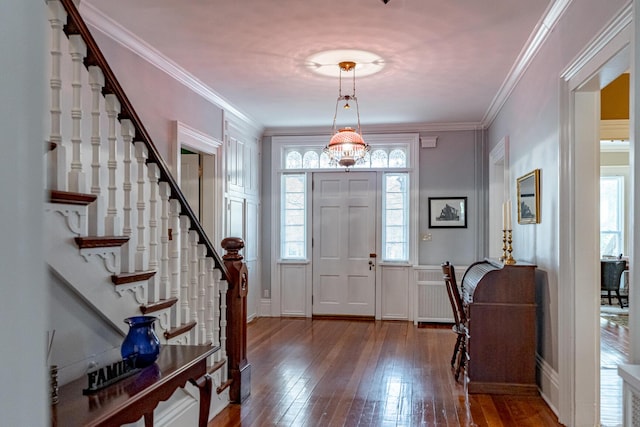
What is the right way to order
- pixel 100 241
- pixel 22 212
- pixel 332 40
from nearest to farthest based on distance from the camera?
pixel 22 212, pixel 100 241, pixel 332 40

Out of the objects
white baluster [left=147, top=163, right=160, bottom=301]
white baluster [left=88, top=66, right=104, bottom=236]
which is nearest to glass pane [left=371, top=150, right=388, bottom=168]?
white baluster [left=147, top=163, right=160, bottom=301]

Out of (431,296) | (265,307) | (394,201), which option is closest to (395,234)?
(394,201)

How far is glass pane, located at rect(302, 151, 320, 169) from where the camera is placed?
727 centimetres

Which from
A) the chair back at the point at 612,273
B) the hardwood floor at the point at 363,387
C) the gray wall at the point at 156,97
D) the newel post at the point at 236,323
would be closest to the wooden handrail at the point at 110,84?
the newel post at the point at 236,323

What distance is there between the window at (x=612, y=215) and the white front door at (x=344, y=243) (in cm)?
494

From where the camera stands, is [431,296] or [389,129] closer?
[431,296]

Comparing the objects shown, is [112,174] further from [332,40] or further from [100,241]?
[332,40]

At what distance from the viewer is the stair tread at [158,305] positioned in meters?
2.41

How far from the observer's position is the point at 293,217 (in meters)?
7.32

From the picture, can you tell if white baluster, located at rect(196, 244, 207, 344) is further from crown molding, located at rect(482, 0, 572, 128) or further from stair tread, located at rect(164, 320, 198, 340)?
crown molding, located at rect(482, 0, 572, 128)

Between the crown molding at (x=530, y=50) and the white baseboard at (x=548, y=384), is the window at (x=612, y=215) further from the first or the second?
the white baseboard at (x=548, y=384)

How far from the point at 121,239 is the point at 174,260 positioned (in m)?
0.64

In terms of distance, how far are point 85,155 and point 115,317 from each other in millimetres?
1452

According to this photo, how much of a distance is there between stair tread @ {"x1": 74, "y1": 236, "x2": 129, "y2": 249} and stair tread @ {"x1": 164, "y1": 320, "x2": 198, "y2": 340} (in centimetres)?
66
